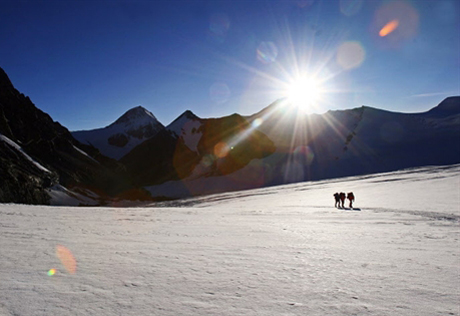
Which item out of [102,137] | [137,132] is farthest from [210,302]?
[102,137]

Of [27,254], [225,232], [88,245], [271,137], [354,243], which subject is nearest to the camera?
[27,254]

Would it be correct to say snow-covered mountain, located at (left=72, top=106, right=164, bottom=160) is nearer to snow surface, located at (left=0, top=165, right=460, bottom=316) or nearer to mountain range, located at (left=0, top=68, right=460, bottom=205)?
mountain range, located at (left=0, top=68, right=460, bottom=205)

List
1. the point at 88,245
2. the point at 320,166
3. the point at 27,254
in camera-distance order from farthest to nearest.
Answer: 1. the point at 320,166
2. the point at 88,245
3. the point at 27,254

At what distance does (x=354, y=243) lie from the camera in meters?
7.85

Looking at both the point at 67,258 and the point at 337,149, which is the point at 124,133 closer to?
the point at 337,149

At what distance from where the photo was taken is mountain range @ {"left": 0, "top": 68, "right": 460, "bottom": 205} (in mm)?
43312

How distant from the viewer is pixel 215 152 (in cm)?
9206

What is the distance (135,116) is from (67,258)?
160113 millimetres

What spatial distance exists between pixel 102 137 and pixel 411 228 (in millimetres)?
158884

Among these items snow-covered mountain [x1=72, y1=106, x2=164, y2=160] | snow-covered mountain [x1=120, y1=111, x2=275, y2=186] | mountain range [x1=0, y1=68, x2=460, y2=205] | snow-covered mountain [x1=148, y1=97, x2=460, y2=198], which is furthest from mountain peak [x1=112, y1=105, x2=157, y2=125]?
snow-covered mountain [x1=148, y1=97, x2=460, y2=198]

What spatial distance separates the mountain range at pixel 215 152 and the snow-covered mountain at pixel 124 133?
8.41m

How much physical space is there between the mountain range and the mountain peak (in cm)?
2895

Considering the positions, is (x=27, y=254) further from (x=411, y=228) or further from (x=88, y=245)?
(x=411, y=228)

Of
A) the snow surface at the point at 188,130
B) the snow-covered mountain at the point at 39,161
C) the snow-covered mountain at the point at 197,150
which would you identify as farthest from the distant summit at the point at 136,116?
the snow-covered mountain at the point at 39,161
